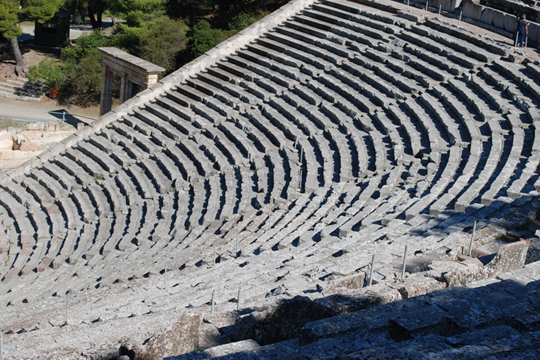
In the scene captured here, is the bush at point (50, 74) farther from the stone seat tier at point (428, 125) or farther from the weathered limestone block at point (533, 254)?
the weathered limestone block at point (533, 254)

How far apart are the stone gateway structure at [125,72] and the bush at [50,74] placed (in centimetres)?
813

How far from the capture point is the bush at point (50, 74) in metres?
31.9

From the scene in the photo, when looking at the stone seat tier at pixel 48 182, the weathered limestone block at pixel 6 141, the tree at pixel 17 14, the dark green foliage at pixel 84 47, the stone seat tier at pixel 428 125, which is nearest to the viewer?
the stone seat tier at pixel 428 125

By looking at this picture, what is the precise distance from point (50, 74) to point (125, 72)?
408 inches

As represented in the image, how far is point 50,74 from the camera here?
31859 mm

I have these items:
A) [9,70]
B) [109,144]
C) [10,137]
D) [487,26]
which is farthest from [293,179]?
[9,70]

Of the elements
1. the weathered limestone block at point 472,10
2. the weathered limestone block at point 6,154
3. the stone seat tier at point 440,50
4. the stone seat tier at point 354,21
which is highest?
the weathered limestone block at point 472,10

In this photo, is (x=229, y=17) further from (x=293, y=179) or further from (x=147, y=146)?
(x=293, y=179)

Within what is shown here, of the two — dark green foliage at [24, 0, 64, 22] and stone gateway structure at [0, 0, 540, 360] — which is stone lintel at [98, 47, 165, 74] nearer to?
stone gateway structure at [0, 0, 540, 360]

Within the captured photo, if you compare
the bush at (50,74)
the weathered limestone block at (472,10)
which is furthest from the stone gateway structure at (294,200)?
the bush at (50,74)

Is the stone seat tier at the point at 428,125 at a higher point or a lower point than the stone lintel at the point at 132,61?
higher

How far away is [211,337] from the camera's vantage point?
6105 mm

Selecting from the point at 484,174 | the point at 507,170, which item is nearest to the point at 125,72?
the point at 484,174

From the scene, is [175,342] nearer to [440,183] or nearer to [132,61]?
[440,183]
